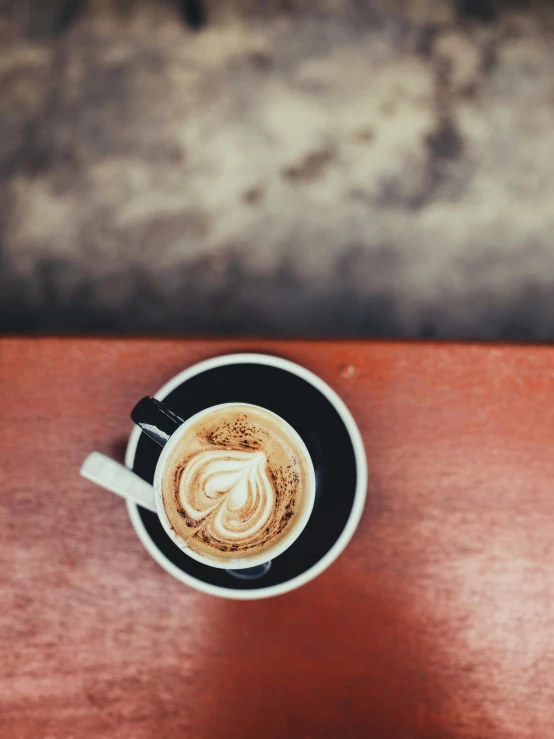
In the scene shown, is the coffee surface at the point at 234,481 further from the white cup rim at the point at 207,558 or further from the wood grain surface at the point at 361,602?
the wood grain surface at the point at 361,602

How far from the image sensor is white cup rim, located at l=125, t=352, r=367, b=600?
605 mm

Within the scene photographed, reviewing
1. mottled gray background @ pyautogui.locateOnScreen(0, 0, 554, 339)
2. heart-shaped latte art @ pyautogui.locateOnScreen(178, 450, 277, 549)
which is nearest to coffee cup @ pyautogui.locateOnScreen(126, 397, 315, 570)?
heart-shaped latte art @ pyautogui.locateOnScreen(178, 450, 277, 549)

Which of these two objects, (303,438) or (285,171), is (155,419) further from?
(285,171)

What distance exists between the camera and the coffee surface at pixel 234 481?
22.4 inches

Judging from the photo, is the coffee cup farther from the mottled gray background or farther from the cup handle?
the mottled gray background

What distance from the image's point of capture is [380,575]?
2.11 feet

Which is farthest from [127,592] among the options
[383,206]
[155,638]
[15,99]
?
[15,99]

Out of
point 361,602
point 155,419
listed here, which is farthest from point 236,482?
point 361,602

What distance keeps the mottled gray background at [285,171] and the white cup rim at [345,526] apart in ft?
1.53

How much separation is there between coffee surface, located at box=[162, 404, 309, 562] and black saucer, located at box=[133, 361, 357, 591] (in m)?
0.06

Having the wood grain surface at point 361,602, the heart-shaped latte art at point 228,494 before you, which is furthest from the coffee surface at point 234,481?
the wood grain surface at point 361,602

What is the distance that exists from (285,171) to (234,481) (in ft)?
2.47

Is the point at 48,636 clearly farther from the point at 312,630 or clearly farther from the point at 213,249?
the point at 213,249

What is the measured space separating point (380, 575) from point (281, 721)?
198 millimetres
